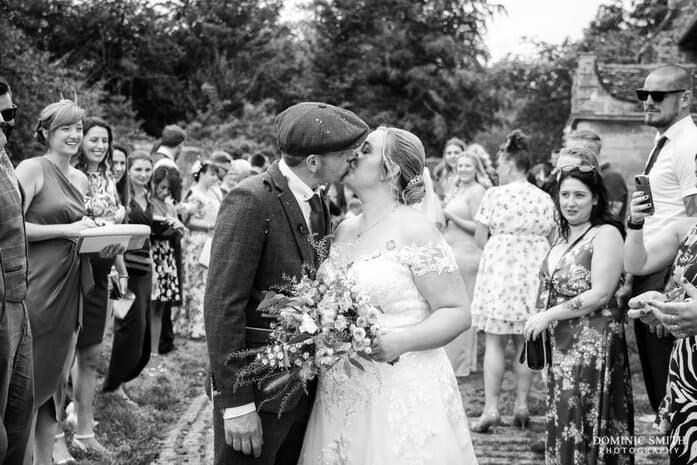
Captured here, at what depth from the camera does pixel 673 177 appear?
4.82m

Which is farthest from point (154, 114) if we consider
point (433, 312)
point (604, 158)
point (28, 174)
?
point (433, 312)

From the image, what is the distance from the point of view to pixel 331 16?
39.1m

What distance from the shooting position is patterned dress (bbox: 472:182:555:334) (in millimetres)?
6949

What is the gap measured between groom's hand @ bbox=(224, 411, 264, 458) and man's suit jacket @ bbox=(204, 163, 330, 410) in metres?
0.07

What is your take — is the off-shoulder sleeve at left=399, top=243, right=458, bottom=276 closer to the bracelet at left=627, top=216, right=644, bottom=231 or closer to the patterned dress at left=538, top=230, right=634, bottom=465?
the bracelet at left=627, top=216, right=644, bottom=231

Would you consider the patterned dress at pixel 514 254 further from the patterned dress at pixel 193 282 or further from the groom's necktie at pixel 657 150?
the patterned dress at pixel 193 282

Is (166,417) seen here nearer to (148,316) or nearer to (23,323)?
(148,316)

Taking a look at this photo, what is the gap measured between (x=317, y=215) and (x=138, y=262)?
372cm

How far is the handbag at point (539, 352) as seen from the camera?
5.00 metres

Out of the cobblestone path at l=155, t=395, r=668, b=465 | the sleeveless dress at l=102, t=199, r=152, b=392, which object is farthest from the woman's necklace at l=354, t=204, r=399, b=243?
the sleeveless dress at l=102, t=199, r=152, b=392

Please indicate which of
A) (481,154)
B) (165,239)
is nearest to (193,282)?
(165,239)

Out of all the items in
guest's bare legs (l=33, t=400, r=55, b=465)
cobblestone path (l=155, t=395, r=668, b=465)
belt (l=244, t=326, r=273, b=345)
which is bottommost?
cobblestone path (l=155, t=395, r=668, b=465)

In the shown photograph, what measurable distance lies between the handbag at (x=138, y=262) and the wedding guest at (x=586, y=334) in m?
3.52

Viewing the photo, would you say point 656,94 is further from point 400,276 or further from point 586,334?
point 400,276
